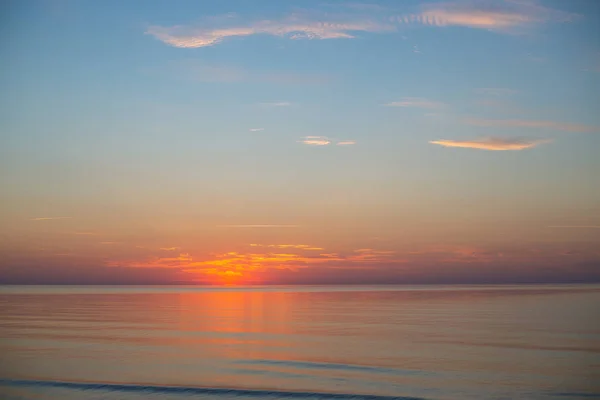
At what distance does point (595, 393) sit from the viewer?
62.9 feet

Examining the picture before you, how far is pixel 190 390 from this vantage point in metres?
19.7

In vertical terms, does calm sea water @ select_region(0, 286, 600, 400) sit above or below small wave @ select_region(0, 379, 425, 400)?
above

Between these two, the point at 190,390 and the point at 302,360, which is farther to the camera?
the point at 302,360

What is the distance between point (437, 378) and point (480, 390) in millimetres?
1870

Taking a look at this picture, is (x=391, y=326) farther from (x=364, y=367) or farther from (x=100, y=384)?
(x=100, y=384)

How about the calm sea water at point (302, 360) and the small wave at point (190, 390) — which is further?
the calm sea water at point (302, 360)

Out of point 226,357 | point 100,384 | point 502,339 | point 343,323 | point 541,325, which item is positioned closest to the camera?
point 100,384

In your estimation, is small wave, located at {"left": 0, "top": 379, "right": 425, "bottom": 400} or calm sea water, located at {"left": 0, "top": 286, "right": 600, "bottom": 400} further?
calm sea water, located at {"left": 0, "top": 286, "right": 600, "bottom": 400}

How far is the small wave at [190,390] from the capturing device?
18733 millimetres

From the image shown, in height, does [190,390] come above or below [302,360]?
below

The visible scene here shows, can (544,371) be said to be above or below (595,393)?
above

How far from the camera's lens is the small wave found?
18733 mm

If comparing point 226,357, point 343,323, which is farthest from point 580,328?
point 226,357

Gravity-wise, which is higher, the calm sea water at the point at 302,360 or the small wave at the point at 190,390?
the calm sea water at the point at 302,360
